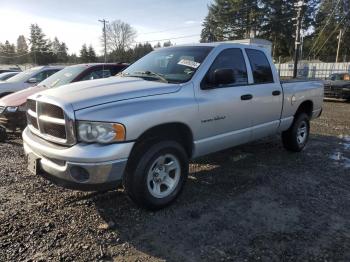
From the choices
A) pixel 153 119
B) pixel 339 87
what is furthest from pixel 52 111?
pixel 339 87

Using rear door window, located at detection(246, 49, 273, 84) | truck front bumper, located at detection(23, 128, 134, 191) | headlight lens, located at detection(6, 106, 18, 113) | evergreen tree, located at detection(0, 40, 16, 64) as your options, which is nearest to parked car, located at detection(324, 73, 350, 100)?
rear door window, located at detection(246, 49, 273, 84)

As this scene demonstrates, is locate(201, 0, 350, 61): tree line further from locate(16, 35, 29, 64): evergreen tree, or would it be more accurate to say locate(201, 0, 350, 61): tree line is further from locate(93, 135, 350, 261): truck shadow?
locate(16, 35, 29, 64): evergreen tree

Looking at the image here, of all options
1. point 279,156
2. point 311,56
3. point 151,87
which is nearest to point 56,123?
point 151,87

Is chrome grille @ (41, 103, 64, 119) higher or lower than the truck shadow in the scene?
higher

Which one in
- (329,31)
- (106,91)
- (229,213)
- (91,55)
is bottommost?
(229,213)

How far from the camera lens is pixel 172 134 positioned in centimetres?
418

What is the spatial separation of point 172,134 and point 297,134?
3.59 meters

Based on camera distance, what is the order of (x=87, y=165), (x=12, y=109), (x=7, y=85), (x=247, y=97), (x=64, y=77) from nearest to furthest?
(x=87, y=165), (x=247, y=97), (x=12, y=109), (x=64, y=77), (x=7, y=85)

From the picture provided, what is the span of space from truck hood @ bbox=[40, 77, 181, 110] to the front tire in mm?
598

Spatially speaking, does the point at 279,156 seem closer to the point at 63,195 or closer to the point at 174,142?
the point at 174,142

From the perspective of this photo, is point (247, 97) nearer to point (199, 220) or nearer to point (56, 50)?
point (199, 220)

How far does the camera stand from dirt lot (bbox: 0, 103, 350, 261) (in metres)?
3.24

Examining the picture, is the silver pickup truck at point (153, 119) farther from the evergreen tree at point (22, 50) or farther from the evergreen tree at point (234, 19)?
the evergreen tree at point (22, 50)

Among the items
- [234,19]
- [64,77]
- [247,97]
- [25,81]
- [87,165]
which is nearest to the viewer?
[87,165]
